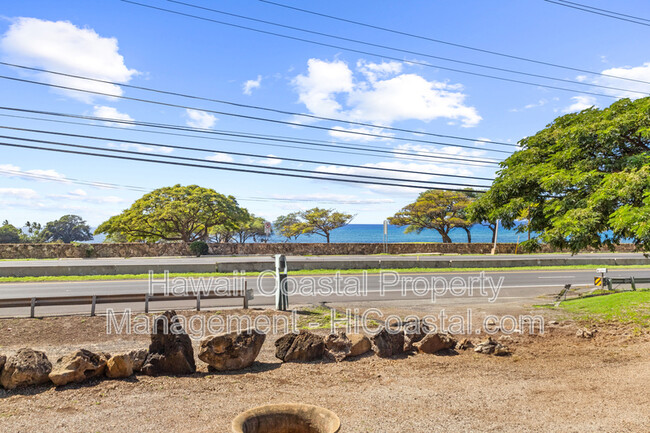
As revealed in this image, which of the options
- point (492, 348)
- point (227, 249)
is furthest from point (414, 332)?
point (227, 249)

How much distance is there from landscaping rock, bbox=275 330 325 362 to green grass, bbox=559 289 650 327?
26.9 ft

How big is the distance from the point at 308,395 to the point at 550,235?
8017 mm

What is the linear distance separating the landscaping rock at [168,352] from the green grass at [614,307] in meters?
10.6

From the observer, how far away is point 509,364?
26.0ft

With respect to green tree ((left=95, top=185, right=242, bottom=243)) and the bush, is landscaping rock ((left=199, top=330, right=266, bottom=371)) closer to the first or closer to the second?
the bush

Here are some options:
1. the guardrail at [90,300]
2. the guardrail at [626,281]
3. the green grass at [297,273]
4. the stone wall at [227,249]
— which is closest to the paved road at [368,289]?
the guardrail at [90,300]

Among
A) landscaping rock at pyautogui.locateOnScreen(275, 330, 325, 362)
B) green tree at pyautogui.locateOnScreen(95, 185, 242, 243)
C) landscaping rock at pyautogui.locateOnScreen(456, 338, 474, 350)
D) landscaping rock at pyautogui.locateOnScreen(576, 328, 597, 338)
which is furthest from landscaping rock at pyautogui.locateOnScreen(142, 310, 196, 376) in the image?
green tree at pyautogui.locateOnScreen(95, 185, 242, 243)

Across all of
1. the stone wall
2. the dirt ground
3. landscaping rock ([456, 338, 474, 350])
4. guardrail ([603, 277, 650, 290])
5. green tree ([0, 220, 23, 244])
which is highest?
green tree ([0, 220, 23, 244])

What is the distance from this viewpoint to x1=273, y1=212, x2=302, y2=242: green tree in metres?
57.2

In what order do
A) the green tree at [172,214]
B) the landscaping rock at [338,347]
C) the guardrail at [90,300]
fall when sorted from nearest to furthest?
the landscaping rock at [338,347], the guardrail at [90,300], the green tree at [172,214]

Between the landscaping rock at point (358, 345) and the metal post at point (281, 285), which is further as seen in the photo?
the metal post at point (281, 285)

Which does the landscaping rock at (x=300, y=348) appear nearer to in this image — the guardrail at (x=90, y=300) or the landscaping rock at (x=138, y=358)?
the landscaping rock at (x=138, y=358)

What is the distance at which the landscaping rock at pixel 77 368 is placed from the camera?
6.52m

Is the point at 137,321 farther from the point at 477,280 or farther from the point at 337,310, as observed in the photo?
the point at 477,280
